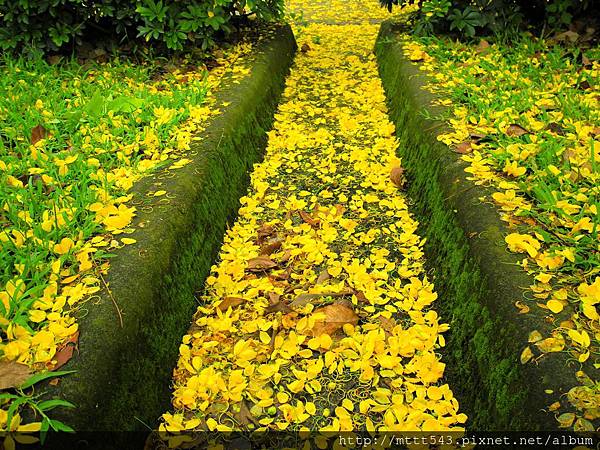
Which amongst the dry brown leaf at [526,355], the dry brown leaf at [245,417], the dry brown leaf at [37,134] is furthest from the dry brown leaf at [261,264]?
the dry brown leaf at [37,134]

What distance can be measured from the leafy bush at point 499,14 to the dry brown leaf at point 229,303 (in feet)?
11.6

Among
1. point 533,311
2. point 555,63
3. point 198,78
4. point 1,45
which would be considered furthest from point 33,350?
point 555,63

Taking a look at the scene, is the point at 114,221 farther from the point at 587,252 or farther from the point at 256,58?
the point at 256,58

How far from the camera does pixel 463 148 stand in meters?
3.01

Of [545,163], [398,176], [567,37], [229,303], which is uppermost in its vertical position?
[567,37]

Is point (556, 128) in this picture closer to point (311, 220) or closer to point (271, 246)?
point (311, 220)

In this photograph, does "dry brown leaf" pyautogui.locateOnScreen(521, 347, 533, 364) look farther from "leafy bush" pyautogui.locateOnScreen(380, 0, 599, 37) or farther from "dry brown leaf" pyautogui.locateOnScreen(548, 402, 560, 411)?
"leafy bush" pyautogui.locateOnScreen(380, 0, 599, 37)

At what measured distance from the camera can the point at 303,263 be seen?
294 cm

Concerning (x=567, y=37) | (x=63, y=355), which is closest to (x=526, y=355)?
(x=63, y=355)

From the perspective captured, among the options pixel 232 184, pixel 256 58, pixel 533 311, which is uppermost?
pixel 256 58

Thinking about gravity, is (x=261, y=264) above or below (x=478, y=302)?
below

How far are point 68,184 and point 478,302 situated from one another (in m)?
2.22

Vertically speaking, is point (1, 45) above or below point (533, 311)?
above

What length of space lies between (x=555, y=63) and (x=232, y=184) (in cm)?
288
